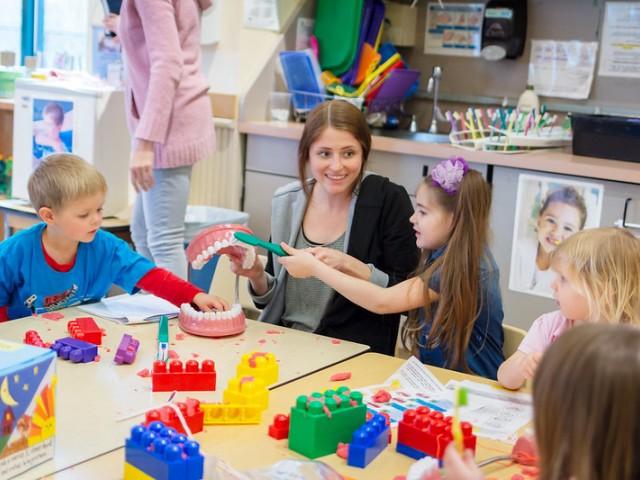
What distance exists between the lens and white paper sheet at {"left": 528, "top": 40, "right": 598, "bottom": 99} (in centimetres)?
327

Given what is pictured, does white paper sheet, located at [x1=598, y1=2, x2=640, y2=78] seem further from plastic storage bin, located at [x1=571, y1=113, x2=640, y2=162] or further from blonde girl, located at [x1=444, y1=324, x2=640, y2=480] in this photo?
blonde girl, located at [x1=444, y1=324, x2=640, y2=480]

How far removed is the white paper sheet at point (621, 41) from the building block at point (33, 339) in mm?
2390

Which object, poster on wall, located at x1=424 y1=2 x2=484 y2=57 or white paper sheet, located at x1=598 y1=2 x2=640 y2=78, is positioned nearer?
white paper sheet, located at x1=598 y1=2 x2=640 y2=78

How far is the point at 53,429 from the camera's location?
1146 mm

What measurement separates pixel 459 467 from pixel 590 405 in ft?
0.56

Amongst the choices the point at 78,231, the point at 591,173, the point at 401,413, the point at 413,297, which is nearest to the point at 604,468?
the point at 401,413

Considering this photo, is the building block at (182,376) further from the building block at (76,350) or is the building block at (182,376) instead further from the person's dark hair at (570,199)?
the person's dark hair at (570,199)

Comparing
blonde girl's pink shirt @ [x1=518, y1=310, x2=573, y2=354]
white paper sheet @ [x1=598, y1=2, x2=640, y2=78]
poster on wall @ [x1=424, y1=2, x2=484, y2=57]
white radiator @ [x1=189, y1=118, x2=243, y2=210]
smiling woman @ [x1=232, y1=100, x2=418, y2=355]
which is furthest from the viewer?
poster on wall @ [x1=424, y1=2, x2=484, y2=57]

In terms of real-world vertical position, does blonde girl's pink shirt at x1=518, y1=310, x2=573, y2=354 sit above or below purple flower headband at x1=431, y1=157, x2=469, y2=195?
below

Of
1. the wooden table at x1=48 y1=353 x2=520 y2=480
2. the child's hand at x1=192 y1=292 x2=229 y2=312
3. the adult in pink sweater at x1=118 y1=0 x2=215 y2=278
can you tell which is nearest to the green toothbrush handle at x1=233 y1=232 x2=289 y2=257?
the child's hand at x1=192 y1=292 x2=229 y2=312

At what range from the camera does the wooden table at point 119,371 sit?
1206 mm

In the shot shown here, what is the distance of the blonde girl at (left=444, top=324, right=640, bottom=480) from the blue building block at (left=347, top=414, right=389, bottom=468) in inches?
13.9

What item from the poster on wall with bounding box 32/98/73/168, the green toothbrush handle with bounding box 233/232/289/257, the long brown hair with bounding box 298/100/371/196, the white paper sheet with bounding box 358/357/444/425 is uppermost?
the long brown hair with bounding box 298/100/371/196

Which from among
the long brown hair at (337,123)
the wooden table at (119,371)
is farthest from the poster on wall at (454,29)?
the wooden table at (119,371)
